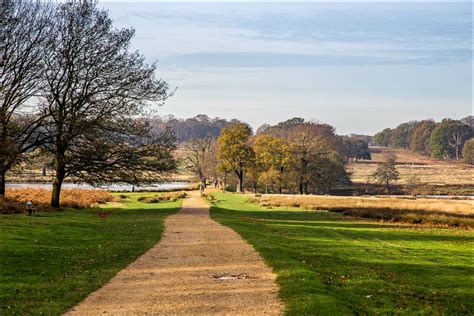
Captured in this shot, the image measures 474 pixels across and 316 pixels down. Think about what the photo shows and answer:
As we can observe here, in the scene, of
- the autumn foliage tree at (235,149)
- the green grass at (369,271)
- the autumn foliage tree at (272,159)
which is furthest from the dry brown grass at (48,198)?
the autumn foliage tree at (272,159)

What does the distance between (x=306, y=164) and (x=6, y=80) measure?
49210mm

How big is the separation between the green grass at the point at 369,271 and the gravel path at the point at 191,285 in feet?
1.95

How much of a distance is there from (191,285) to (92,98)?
85.0 ft

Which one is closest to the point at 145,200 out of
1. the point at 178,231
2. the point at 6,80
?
the point at 6,80

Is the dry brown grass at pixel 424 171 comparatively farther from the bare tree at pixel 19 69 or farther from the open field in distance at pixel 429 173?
the bare tree at pixel 19 69

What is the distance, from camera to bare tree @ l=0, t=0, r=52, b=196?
1286 inches

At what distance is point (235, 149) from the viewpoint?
245 feet

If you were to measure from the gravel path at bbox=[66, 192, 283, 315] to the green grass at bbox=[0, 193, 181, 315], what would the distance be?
1.63 ft

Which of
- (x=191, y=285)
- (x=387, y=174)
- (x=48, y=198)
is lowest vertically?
(x=191, y=285)

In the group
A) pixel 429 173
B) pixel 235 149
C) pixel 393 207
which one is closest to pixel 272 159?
pixel 235 149

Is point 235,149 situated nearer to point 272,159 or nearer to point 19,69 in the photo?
point 272,159

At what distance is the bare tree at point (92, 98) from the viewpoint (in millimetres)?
35219


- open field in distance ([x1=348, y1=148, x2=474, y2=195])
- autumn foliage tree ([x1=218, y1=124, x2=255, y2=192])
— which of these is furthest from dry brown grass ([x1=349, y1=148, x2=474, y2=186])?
autumn foliage tree ([x1=218, y1=124, x2=255, y2=192])

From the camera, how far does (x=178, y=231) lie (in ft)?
85.4
